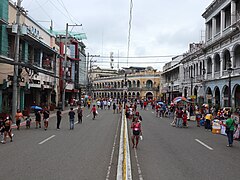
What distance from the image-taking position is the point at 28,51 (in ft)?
112

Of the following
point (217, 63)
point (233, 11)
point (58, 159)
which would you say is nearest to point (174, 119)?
point (233, 11)

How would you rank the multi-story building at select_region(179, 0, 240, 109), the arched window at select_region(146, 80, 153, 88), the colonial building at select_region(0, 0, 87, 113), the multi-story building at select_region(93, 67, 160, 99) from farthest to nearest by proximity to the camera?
the arched window at select_region(146, 80, 153, 88) → the multi-story building at select_region(93, 67, 160, 99) → the multi-story building at select_region(179, 0, 240, 109) → the colonial building at select_region(0, 0, 87, 113)

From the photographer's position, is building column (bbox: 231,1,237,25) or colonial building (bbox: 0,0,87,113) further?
building column (bbox: 231,1,237,25)

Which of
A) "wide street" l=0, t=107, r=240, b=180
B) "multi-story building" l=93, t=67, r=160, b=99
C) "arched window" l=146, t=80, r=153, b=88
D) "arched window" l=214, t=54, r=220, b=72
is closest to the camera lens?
"wide street" l=0, t=107, r=240, b=180

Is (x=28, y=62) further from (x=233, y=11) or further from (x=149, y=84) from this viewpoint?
(x=149, y=84)

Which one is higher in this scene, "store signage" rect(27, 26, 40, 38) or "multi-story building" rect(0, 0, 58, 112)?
"store signage" rect(27, 26, 40, 38)

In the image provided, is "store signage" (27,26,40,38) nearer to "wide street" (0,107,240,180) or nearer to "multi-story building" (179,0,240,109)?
"wide street" (0,107,240,180)

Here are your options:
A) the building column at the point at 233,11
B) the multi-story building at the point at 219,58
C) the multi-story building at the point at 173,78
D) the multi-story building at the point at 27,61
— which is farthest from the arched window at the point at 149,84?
the building column at the point at 233,11

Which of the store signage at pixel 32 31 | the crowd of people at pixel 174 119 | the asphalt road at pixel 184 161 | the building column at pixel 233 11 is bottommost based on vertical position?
the asphalt road at pixel 184 161

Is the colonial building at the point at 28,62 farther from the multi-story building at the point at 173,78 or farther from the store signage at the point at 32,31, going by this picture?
the multi-story building at the point at 173,78

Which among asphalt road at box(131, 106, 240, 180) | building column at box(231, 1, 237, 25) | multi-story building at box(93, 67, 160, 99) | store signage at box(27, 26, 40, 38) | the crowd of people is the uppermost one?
building column at box(231, 1, 237, 25)

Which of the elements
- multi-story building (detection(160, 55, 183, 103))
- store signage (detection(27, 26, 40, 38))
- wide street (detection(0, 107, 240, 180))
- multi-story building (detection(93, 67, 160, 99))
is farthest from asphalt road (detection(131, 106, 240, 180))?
multi-story building (detection(93, 67, 160, 99))

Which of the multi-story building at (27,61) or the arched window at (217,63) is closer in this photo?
the multi-story building at (27,61)

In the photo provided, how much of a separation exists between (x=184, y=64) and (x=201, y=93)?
1230 cm
